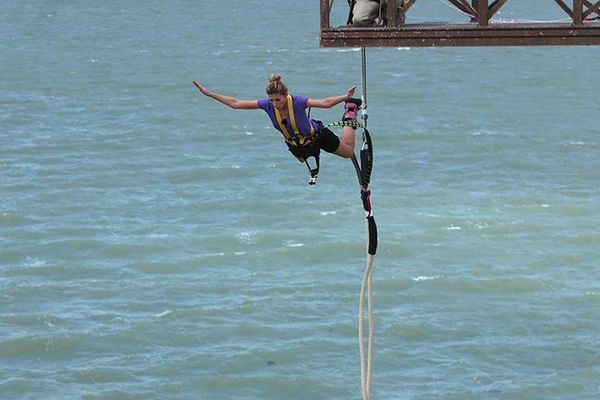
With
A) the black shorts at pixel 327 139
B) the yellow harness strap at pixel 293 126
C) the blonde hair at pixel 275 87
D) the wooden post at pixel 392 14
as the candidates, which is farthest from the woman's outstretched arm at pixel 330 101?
the wooden post at pixel 392 14

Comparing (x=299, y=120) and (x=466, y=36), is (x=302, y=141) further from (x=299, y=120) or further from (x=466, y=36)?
(x=466, y=36)

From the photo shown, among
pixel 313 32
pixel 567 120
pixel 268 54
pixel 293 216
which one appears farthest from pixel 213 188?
pixel 313 32

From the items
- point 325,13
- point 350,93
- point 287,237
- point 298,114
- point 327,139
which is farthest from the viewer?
point 287,237

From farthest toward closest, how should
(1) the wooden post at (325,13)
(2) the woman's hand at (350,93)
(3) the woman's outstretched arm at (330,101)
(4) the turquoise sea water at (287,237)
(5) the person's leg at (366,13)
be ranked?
(4) the turquoise sea water at (287,237)
(5) the person's leg at (366,13)
(1) the wooden post at (325,13)
(3) the woman's outstretched arm at (330,101)
(2) the woman's hand at (350,93)

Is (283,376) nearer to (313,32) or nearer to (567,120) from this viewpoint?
(567,120)

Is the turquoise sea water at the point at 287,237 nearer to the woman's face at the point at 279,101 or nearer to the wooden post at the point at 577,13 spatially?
the wooden post at the point at 577,13

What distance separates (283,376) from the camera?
30797 mm

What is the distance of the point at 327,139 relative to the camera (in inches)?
650

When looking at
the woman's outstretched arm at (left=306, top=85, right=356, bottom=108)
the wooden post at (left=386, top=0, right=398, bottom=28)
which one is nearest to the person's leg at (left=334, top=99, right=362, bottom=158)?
the woman's outstretched arm at (left=306, top=85, right=356, bottom=108)

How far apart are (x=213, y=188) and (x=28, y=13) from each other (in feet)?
143

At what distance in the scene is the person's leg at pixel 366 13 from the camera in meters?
18.1

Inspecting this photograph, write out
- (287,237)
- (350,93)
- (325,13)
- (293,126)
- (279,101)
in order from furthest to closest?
(287,237), (325,13), (293,126), (279,101), (350,93)

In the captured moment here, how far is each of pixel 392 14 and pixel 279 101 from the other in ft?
8.24

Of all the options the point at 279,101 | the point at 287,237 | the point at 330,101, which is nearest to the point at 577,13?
the point at 330,101
